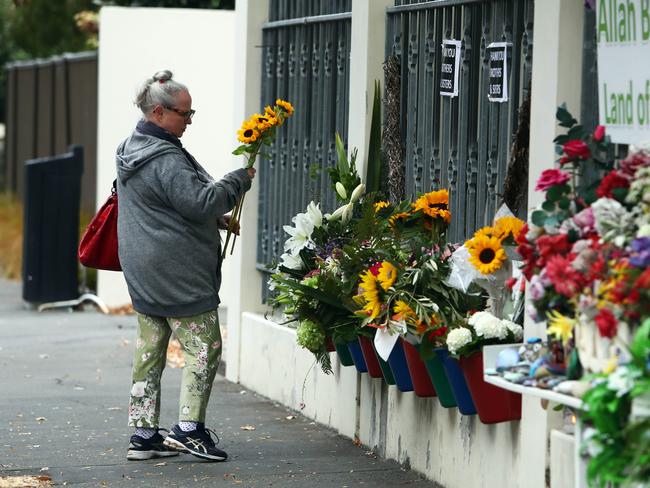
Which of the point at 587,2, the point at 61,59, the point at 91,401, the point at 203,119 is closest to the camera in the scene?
the point at 587,2

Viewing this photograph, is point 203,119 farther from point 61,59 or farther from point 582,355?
point 582,355

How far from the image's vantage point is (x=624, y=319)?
411cm

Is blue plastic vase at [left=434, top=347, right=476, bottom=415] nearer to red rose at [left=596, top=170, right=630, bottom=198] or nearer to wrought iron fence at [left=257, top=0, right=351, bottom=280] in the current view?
red rose at [left=596, top=170, right=630, bottom=198]

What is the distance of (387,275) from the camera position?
6129mm

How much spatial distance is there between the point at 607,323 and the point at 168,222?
2992mm

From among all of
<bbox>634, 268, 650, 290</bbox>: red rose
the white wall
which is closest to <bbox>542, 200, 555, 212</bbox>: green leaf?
<bbox>634, 268, 650, 290</bbox>: red rose

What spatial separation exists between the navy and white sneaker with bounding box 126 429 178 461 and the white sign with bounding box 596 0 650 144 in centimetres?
290

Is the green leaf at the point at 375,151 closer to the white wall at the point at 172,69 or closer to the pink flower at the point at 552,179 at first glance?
the pink flower at the point at 552,179

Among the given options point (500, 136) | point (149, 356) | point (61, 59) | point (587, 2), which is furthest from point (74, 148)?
point (587, 2)

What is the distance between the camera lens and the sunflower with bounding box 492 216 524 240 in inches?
224

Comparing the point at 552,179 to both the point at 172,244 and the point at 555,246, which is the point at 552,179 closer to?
the point at 555,246

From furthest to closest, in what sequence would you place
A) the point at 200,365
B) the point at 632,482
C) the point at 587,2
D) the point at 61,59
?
the point at 61,59 → the point at 200,365 → the point at 587,2 → the point at 632,482

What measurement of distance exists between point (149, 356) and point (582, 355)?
9.86 feet

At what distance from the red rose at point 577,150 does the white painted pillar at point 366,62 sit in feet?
9.27
